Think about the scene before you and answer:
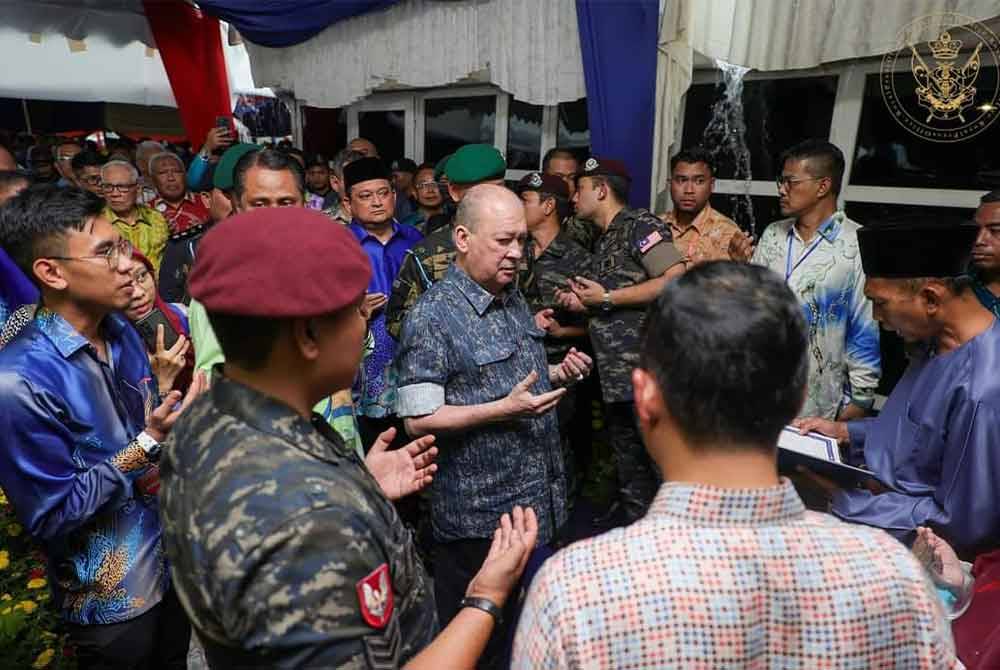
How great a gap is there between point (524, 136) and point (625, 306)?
321 cm

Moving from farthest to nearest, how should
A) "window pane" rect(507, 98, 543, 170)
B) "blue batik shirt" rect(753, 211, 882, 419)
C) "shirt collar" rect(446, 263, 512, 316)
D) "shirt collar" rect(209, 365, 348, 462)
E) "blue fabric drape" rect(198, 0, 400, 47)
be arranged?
"blue fabric drape" rect(198, 0, 400, 47)
"window pane" rect(507, 98, 543, 170)
"blue batik shirt" rect(753, 211, 882, 419)
"shirt collar" rect(446, 263, 512, 316)
"shirt collar" rect(209, 365, 348, 462)

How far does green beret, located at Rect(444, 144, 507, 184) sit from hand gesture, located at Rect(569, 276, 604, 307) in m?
0.97

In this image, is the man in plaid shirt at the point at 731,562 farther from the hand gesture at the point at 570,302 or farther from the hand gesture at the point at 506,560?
the hand gesture at the point at 570,302

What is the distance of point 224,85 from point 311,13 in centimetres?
284

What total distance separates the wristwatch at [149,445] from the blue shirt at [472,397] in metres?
0.72

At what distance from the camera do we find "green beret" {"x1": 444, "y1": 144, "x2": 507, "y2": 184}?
3.81 metres

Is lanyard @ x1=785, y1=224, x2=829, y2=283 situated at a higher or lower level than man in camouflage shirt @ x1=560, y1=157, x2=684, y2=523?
higher

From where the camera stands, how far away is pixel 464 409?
6.49ft

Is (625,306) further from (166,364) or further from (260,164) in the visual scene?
(166,364)

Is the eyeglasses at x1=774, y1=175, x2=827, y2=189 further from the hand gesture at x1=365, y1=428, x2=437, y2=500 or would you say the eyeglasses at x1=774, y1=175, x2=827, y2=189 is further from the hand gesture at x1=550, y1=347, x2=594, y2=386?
the hand gesture at x1=365, y1=428, x2=437, y2=500

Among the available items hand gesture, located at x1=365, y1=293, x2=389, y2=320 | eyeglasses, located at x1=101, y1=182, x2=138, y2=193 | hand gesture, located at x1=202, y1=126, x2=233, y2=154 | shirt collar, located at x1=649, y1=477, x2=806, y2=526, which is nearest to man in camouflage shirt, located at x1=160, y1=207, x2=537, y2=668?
shirt collar, located at x1=649, y1=477, x2=806, y2=526

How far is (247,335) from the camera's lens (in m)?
0.93

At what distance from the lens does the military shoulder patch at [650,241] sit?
129 inches

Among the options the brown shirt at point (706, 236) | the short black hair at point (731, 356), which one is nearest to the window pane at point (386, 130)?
the brown shirt at point (706, 236)
